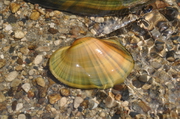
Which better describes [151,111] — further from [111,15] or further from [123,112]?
[111,15]

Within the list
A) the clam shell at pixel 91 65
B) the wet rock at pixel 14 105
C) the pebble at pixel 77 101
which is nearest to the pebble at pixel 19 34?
the clam shell at pixel 91 65

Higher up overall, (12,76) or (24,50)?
(24,50)

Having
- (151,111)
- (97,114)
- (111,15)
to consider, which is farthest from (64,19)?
(151,111)

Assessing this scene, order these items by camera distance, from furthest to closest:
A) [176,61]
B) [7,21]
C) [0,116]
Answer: [7,21]
[176,61]
[0,116]

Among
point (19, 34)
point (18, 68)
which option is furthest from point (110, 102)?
point (19, 34)

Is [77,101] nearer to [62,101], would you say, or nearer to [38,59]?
[62,101]
